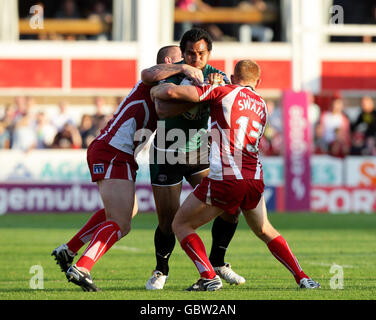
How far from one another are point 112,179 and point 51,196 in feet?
44.5

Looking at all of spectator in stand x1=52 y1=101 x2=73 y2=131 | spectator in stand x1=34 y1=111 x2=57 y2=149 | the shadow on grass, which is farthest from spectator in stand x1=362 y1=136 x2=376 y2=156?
spectator in stand x1=34 y1=111 x2=57 y2=149

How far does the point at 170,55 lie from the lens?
866 centimetres

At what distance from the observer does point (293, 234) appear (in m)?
15.4

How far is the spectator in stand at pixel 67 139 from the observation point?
71.6 feet

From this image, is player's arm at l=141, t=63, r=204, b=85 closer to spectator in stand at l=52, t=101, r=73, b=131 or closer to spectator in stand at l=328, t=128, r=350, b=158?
spectator in stand at l=328, t=128, r=350, b=158

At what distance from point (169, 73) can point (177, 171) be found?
1.15 meters

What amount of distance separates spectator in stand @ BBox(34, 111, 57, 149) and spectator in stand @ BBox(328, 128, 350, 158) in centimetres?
685

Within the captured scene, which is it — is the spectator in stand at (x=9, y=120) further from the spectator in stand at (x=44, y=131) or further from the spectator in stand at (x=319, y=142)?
the spectator in stand at (x=319, y=142)

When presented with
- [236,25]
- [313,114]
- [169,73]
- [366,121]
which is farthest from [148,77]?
[236,25]

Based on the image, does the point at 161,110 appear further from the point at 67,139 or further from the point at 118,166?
the point at 67,139

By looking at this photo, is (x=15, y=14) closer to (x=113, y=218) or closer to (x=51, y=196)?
(x=51, y=196)

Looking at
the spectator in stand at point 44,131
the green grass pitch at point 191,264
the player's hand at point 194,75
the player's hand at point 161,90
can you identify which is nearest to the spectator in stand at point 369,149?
the green grass pitch at point 191,264

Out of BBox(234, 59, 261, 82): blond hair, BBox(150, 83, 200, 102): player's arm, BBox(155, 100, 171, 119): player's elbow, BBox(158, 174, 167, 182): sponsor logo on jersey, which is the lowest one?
BBox(158, 174, 167, 182): sponsor logo on jersey

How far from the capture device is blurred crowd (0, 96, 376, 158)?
2186cm
